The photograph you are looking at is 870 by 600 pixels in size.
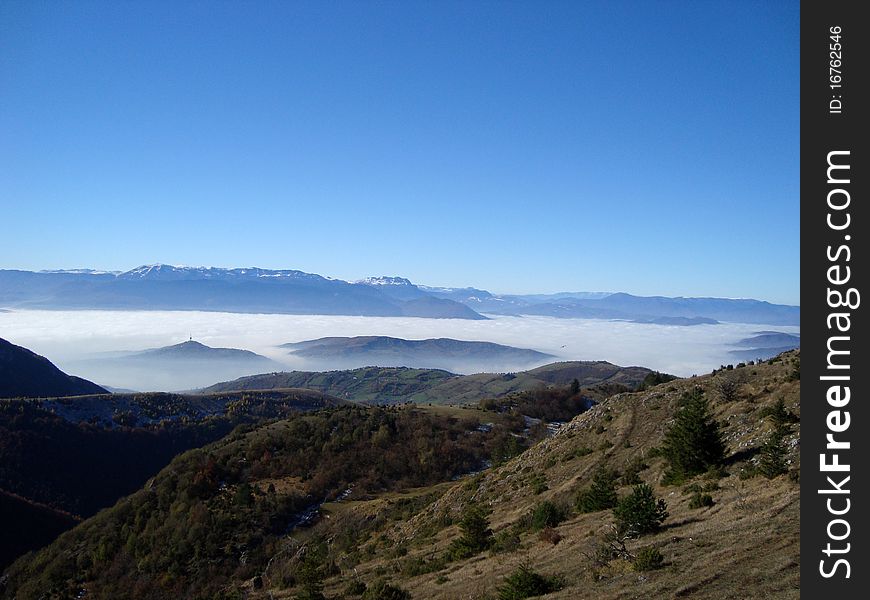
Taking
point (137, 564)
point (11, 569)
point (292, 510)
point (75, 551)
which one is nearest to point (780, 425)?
point (292, 510)

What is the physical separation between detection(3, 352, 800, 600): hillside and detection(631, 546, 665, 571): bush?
0.07 meters

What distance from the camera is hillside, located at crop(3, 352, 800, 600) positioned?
1216 centimetres

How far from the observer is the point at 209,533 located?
1439 inches

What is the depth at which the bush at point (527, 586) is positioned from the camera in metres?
11.9

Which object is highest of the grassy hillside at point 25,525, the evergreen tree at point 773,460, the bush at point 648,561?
the evergreen tree at point 773,460

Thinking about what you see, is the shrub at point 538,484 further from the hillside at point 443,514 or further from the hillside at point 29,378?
the hillside at point 29,378

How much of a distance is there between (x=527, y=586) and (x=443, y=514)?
59.1 feet

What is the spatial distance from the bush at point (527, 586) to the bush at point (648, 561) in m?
1.93

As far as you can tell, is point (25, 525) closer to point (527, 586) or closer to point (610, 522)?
point (610, 522)

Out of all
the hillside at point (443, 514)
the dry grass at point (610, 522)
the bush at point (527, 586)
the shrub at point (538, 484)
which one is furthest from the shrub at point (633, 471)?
the bush at point (527, 586)
